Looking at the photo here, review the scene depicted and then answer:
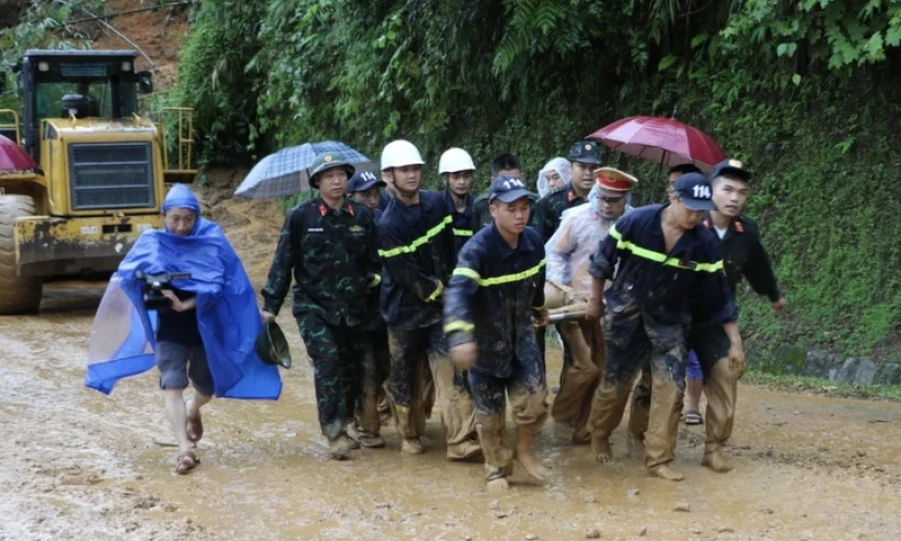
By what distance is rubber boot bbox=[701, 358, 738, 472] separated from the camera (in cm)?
699

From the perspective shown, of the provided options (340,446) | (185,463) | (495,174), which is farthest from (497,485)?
(495,174)

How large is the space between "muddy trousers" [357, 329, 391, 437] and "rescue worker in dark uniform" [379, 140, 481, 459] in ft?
0.80

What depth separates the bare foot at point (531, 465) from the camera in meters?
6.90

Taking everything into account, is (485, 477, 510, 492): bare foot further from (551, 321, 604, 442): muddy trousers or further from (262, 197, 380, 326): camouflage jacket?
(262, 197, 380, 326): camouflage jacket

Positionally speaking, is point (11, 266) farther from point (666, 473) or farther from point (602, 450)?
point (666, 473)

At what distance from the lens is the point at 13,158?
1393 cm

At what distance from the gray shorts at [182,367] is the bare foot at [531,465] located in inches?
82.2

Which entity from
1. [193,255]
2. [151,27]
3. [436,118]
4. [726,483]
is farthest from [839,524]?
[151,27]

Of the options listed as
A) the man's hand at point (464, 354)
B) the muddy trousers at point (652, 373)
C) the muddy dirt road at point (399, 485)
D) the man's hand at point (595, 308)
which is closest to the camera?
the muddy dirt road at point (399, 485)

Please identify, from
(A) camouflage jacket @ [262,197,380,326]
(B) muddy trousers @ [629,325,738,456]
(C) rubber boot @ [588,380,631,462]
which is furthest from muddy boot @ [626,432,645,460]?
(A) camouflage jacket @ [262,197,380,326]

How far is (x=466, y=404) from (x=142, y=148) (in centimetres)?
839

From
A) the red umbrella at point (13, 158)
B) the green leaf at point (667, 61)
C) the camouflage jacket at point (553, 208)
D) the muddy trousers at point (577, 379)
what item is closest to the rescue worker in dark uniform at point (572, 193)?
the camouflage jacket at point (553, 208)

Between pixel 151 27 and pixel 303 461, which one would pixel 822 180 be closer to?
pixel 303 461

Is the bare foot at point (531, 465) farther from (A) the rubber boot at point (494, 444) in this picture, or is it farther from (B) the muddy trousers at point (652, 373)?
(B) the muddy trousers at point (652, 373)
